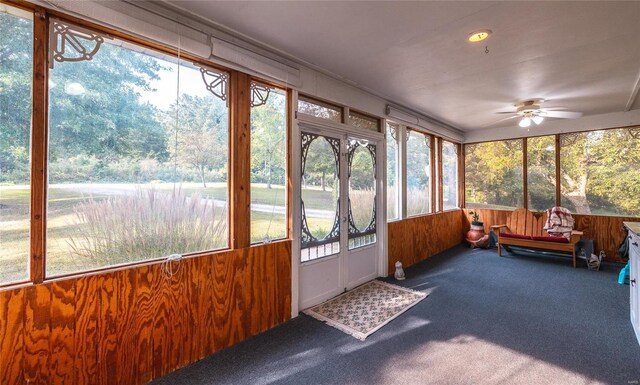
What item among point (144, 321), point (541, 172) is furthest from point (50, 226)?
point (541, 172)

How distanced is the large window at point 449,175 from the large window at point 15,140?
19.4 feet

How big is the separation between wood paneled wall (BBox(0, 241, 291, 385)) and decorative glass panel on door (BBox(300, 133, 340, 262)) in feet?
1.96

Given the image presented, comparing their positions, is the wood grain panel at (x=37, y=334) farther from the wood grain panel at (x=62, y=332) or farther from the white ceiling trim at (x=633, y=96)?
the white ceiling trim at (x=633, y=96)

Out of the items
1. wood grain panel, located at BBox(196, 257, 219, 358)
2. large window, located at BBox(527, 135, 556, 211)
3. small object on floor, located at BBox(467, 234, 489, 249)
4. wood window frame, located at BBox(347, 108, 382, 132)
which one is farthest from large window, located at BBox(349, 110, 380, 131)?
large window, located at BBox(527, 135, 556, 211)

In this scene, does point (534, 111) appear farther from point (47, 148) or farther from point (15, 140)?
point (15, 140)

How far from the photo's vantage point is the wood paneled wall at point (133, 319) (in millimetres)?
1526

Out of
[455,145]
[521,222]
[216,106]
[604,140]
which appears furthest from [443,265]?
[216,106]

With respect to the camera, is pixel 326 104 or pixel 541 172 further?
Answer: pixel 541 172

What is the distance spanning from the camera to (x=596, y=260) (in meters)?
4.40

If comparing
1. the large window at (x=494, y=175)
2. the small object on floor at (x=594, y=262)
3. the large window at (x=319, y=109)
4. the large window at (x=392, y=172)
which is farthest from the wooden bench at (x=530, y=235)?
the large window at (x=319, y=109)

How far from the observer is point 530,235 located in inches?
206

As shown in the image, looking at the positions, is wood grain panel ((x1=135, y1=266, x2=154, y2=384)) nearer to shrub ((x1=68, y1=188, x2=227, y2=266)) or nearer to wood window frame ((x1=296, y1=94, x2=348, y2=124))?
shrub ((x1=68, y1=188, x2=227, y2=266))

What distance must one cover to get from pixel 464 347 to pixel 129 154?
2.93 meters

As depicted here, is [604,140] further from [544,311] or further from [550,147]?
[544,311]
